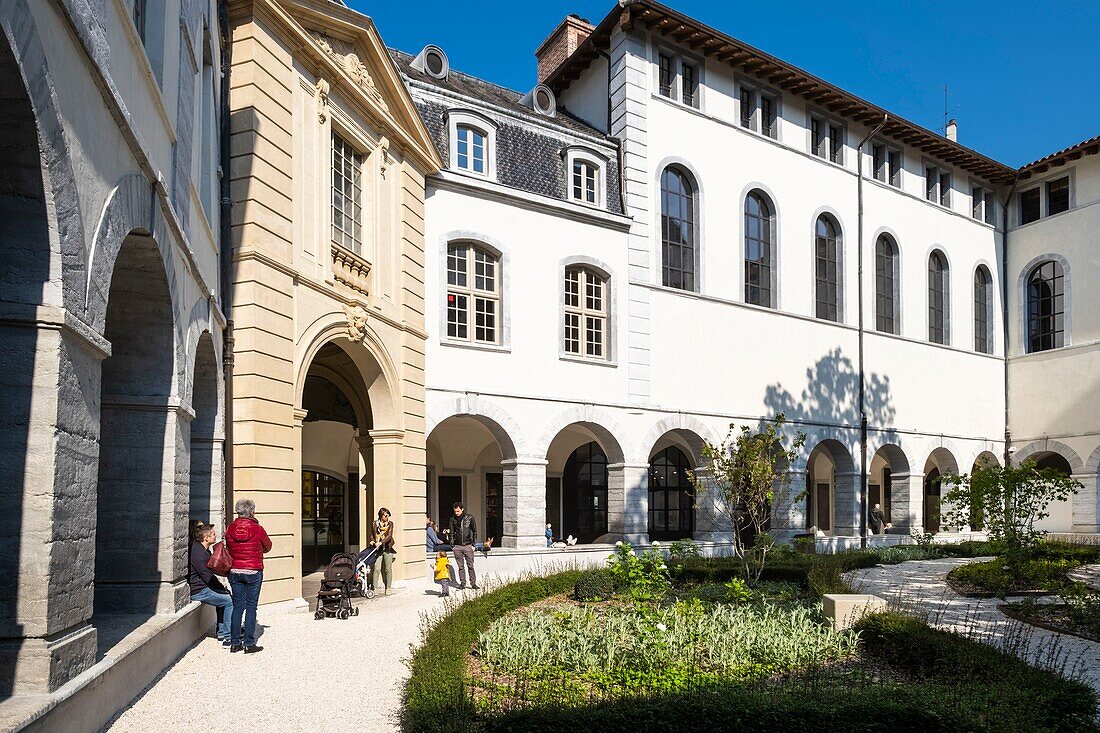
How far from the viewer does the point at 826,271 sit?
91.8ft

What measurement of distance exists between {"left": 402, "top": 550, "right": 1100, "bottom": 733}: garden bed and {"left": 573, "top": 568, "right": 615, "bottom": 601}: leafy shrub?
150 cm

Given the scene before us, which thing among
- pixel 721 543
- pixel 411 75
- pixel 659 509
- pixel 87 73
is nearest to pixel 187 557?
pixel 87 73

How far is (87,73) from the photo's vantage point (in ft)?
19.5

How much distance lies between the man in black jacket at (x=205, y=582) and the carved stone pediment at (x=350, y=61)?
836 cm

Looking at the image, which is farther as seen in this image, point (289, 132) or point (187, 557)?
point (289, 132)

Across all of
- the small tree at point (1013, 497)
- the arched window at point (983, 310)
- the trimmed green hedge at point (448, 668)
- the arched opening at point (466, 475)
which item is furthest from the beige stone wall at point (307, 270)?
the arched window at point (983, 310)

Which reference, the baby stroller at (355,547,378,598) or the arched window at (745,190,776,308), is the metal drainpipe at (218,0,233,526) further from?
the arched window at (745,190,776,308)

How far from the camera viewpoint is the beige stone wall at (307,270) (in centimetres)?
1331

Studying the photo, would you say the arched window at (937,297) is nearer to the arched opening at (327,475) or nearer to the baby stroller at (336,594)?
the arched opening at (327,475)

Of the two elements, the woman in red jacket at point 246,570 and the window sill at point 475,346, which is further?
the window sill at point 475,346

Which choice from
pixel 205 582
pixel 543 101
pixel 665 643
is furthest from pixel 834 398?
pixel 205 582

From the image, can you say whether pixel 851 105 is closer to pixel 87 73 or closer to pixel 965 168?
pixel 965 168

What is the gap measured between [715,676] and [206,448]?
719cm

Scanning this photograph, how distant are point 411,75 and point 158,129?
12.9 m
